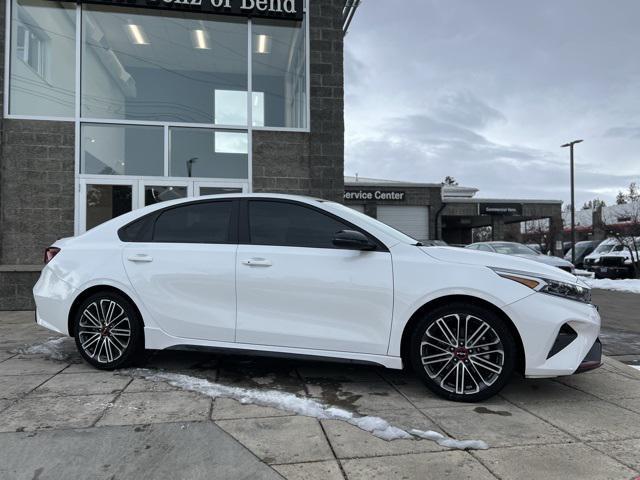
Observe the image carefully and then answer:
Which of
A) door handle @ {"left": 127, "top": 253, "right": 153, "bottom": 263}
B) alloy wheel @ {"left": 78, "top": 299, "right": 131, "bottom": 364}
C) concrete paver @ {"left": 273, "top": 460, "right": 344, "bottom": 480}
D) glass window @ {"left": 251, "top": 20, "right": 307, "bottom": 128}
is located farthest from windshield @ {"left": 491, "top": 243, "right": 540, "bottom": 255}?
concrete paver @ {"left": 273, "top": 460, "right": 344, "bottom": 480}

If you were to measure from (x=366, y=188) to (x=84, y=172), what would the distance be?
19.3m

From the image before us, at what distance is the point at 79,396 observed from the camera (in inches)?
146

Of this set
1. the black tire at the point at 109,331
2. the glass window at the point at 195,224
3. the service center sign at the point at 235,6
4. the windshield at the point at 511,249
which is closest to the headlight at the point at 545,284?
the glass window at the point at 195,224

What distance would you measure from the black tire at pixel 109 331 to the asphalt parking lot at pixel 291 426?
0.50ft

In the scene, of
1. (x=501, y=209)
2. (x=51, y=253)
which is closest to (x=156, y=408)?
(x=51, y=253)

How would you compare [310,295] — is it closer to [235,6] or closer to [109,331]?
[109,331]

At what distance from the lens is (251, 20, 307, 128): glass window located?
9.34 m

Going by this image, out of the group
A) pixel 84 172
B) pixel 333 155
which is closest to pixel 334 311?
pixel 333 155

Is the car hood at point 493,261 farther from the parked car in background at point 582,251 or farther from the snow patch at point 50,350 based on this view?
the parked car in background at point 582,251

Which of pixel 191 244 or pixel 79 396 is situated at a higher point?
pixel 191 244

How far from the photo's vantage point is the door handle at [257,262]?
3.96 meters

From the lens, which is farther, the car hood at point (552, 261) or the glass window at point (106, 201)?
the car hood at point (552, 261)

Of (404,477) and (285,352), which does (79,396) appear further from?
(404,477)

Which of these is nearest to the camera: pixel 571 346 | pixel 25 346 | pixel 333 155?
pixel 571 346
